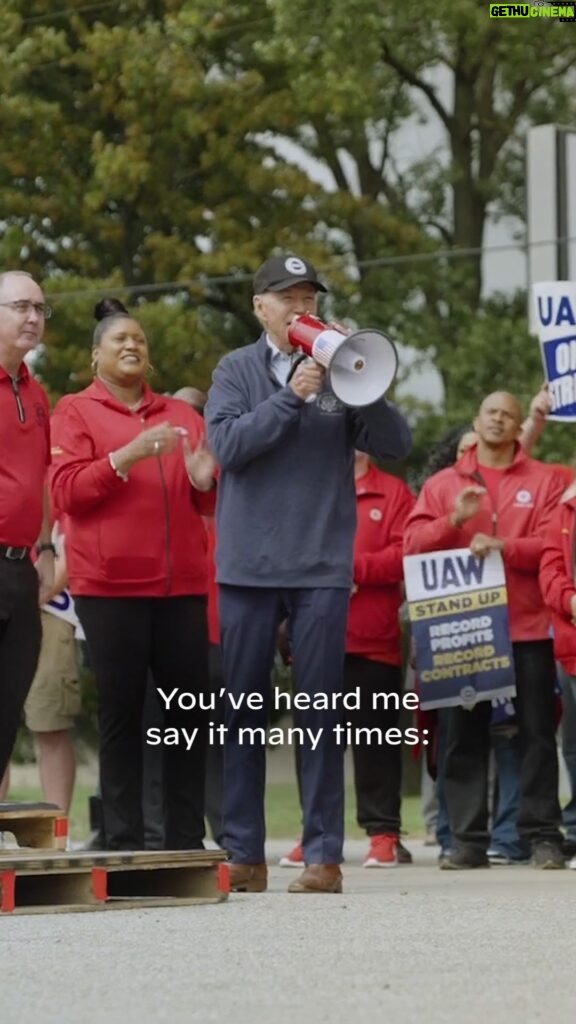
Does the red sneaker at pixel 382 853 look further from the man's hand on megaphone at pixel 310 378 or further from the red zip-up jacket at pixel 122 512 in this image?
the man's hand on megaphone at pixel 310 378

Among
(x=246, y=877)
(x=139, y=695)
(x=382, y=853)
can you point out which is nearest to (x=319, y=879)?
(x=246, y=877)

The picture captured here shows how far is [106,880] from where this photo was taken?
875 cm

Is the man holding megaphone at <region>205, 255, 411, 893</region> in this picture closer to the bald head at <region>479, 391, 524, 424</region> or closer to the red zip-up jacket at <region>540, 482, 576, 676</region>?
the red zip-up jacket at <region>540, 482, 576, 676</region>

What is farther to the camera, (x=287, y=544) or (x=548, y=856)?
(x=548, y=856)

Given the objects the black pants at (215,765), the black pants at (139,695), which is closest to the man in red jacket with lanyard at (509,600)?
the black pants at (215,765)

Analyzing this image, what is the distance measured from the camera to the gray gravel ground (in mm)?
5941

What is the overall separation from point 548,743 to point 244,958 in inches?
205

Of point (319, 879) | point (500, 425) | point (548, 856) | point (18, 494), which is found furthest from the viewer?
point (500, 425)

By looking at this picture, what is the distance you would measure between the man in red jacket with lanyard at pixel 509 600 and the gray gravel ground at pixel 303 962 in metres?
2.68

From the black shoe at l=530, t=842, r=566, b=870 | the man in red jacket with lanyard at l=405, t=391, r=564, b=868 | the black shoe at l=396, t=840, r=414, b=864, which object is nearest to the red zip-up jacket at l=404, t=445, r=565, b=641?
the man in red jacket with lanyard at l=405, t=391, r=564, b=868

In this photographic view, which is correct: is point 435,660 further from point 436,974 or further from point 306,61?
point 306,61

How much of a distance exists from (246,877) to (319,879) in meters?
0.37

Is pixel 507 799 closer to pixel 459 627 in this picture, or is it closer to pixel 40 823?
pixel 459 627

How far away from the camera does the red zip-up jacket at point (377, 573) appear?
12.6 metres
